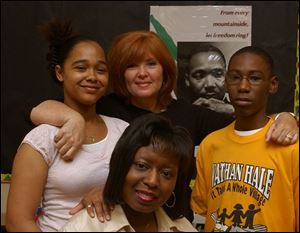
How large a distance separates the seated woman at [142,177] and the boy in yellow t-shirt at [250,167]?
11.3 inches

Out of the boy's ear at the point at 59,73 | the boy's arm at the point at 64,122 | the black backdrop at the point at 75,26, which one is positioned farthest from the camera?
the black backdrop at the point at 75,26

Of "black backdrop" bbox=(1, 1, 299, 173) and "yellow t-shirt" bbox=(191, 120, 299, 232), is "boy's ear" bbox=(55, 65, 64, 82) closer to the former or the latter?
"yellow t-shirt" bbox=(191, 120, 299, 232)

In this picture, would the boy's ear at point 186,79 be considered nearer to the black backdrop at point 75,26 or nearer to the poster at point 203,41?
the poster at point 203,41

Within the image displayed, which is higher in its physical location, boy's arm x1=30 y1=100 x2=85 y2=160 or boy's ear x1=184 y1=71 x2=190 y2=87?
boy's ear x1=184 y1=71 x2=190 y2=87

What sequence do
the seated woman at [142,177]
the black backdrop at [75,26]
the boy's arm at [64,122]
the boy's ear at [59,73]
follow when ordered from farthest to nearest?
the black backdrop at [75,26] → the boy's ear at [59,73] → the boy's arm at [64,122] → the seated woman at [142,177]

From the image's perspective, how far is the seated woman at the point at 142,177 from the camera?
116cm

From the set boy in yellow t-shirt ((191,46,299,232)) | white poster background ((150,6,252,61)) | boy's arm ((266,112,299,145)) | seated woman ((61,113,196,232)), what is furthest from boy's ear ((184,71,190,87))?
seated woman ((61,113,196,232))

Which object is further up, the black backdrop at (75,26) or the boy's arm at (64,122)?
the black backdrop at (75,26)

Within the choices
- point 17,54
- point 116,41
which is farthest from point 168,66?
point 17,54

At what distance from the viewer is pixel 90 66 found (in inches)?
58.5

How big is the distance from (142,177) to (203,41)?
1479 mm

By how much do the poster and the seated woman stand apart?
52.3 inches

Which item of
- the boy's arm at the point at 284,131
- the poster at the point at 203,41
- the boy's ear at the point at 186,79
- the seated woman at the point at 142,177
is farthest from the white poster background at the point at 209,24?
the seated woman at the point at 142,177

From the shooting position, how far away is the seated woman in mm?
1160
